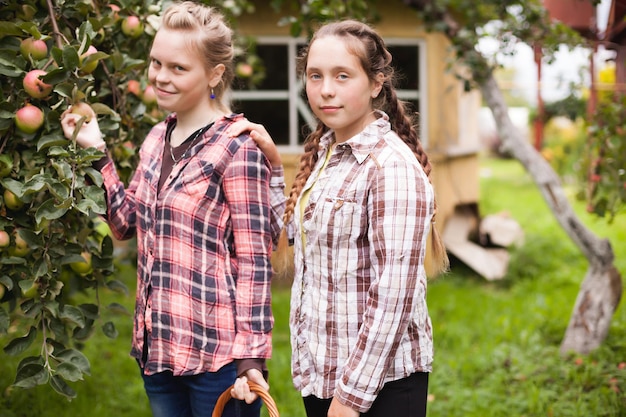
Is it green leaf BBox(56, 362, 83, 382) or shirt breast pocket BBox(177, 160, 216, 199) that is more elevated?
shirt breast pocket BBox(177, 160, 216, 199)

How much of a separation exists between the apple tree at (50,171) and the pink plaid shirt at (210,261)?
0.23 m

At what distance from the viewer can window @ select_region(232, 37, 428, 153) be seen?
6715 mm

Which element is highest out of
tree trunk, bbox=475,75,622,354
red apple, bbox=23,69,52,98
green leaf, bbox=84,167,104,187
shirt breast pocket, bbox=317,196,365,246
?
red apple, bbox=23,69,52,98

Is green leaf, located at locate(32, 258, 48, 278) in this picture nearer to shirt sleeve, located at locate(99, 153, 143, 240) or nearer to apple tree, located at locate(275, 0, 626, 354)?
shirt sleeve, located at locate(99, 153, 143, 240)

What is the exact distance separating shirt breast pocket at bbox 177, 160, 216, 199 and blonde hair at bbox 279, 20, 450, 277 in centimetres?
22

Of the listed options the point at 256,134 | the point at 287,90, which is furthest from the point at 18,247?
the point at 287,90

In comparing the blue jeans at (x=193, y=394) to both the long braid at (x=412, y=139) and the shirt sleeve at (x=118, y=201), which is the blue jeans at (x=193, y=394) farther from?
the long braid at (x=412, y=139)

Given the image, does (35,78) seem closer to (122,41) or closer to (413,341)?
(122,41)

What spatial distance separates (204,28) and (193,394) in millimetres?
931

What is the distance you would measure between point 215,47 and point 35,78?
0.47m

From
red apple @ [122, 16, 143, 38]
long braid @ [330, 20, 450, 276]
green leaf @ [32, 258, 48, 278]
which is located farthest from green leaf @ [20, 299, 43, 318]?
long braid @ [330, 20, 450, 276]

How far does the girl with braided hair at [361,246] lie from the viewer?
154cm

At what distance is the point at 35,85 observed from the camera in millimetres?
1859

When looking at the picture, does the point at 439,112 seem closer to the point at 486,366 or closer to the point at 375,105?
the point at 486,366
